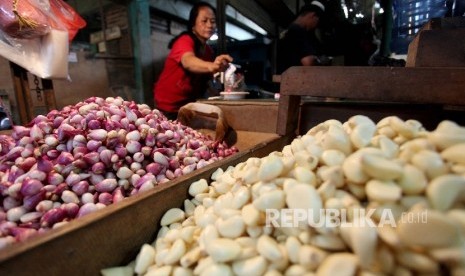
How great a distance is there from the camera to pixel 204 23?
95.7 inches

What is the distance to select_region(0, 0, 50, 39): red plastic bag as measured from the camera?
1343mm

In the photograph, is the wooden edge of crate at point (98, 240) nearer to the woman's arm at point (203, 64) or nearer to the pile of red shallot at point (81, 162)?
the pile of red shallot at point (81, 162)

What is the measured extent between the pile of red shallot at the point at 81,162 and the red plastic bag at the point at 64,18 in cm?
88

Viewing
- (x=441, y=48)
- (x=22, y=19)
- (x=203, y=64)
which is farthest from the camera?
(x=203, y=64)

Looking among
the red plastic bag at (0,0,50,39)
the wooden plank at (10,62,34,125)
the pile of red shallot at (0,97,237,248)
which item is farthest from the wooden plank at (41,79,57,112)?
the pile of red shallot at (0,97,237,248)

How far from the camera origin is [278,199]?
0.55 meters

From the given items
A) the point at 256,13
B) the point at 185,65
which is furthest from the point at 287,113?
the point at 256,13

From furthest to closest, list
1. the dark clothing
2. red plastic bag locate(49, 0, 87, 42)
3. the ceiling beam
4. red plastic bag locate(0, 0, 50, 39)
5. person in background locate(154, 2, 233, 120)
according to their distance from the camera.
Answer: the ceiling beam
the dark clothing
person in background locate(154, 2, 233, 120)
red plastic bag locate(49, 0, 87, 42)
red plastic bag locate(0, 0, 50, 39)

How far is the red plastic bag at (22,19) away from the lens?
1343mm

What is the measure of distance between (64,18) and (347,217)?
208 cm

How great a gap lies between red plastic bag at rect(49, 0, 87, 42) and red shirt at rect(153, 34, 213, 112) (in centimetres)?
79

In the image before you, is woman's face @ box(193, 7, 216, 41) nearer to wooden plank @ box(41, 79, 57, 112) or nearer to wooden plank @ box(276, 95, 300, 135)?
wooden plank @ box(41, 79, 57, 112)

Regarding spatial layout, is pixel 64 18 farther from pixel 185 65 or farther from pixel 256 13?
pixel 256 13

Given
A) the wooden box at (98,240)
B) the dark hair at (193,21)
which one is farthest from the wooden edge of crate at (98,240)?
the dark hair at (193,21)
